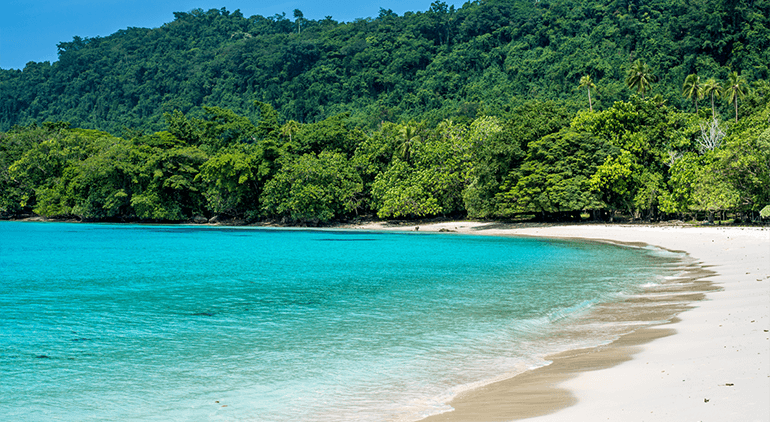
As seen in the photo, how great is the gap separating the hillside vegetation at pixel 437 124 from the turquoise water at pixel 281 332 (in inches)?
933

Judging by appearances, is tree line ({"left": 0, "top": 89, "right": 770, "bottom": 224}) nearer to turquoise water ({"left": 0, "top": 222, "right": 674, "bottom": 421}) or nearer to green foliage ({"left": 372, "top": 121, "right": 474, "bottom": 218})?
green foliage ({"left": 372, "top": 121, "right": 474, "bottom": 218})

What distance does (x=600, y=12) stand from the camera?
4154 inches

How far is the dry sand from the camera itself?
5.74 m

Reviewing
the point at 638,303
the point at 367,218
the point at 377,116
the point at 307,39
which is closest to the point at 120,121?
the point at 307,39

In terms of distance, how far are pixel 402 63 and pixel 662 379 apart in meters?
116

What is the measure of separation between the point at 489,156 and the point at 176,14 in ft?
579

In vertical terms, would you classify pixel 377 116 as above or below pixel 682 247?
above

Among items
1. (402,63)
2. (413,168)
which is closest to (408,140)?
(413,168)

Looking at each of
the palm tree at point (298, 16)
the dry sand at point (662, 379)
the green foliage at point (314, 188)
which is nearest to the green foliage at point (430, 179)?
the green foliage at point (314, 188)

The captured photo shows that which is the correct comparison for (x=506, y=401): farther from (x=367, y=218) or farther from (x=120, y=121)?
(x=120, y=121)

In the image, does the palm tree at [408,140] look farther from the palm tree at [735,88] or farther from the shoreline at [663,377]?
the shoreline at [663,377]

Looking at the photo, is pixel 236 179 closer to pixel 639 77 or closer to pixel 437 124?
pixel 437 124

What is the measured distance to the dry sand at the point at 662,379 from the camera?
574 centimetres

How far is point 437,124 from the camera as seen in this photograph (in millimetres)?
82188
